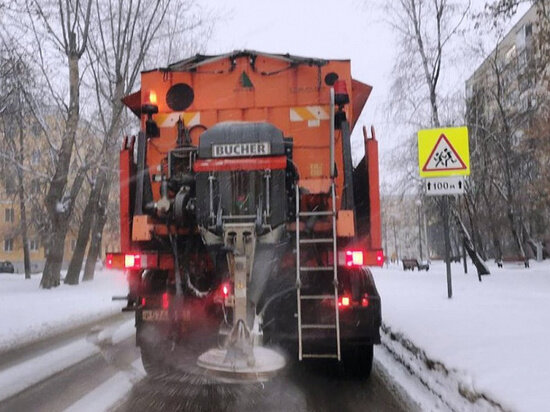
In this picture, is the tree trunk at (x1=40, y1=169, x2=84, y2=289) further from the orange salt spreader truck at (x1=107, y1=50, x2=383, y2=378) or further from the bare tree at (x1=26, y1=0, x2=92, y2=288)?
the orange salt spreader truck at (x1=107, y1=50, x2=383, y2=378)

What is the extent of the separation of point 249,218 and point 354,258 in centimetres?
111

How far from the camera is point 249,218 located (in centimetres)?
525

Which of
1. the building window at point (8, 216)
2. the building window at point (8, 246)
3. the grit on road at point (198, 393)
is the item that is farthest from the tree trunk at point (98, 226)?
the building window at point (8, 246)

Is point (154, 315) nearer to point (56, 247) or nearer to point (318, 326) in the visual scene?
point (318, 326)

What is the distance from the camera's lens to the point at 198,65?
657cm

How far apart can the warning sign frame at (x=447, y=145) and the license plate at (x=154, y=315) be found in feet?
21.8

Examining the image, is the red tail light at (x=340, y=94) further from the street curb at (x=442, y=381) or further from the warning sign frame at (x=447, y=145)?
the warning sign frame at (x=447, y=145)

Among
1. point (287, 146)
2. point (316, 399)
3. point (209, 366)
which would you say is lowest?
point (316, 399)

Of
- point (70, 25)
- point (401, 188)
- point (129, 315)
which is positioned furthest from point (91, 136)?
point (401, 188)

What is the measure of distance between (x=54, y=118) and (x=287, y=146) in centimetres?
2047

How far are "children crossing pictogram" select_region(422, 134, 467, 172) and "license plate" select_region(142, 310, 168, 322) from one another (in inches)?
264

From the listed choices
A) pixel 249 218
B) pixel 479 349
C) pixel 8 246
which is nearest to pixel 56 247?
pixel 249 218

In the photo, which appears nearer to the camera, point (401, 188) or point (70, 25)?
point (70, 25)

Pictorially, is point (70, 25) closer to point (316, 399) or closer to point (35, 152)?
point (35, 152)
